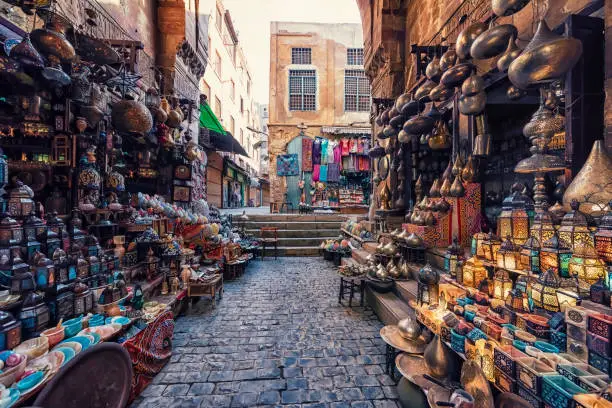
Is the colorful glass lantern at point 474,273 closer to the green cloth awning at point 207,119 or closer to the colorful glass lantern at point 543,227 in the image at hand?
the colorful glass lantern at point 543,227

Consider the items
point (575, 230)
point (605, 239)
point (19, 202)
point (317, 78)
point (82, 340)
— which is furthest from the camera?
point (317, 78)

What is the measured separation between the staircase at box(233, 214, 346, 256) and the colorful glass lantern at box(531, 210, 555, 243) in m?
7.78

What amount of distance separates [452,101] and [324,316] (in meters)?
4.73

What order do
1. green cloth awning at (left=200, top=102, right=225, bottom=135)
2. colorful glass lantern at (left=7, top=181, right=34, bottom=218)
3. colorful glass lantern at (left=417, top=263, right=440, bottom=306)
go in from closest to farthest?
colorful glass lantern at (left=7, top=181, right=34, bottom=218) → colorful glass lantern at (left=417, top=263, right=440, bottom=306) → green cloth awning at (left=200, top=102, right=225, bottom=135)

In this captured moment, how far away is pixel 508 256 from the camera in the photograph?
2309 mm

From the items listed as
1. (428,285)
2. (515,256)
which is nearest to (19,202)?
(428,285)

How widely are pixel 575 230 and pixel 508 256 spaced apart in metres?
0.51

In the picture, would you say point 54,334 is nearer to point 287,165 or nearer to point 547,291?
point 547,291

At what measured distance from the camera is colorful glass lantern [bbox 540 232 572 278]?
1868 millimetres

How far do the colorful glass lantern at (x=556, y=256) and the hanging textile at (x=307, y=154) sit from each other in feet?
50.2

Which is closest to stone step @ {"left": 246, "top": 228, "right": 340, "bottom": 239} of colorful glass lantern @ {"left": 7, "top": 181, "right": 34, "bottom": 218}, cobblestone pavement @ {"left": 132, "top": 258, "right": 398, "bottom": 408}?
cobblestone pavement @ {"left": 132, "top": 258, "right": 398, "bottom": 408}

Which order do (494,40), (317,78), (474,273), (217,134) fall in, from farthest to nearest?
(317,78) → (217,134) → (494,40) → (474,273)

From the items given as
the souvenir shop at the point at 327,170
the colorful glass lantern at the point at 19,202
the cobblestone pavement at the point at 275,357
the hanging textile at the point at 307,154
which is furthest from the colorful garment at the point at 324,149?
the colorful glass lantern at the point at 19,202

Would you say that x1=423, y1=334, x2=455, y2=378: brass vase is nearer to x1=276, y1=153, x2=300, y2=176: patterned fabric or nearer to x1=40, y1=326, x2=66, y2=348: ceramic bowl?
x1=40, y1=326, x2=66, y2=348: ceramic bowl
